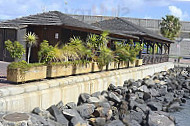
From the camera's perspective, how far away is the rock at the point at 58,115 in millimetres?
9223

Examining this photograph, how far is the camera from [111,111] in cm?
1146

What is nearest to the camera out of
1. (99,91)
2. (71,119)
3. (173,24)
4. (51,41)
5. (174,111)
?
(71,119)

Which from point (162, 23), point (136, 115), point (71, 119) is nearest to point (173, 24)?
point (162, 23)

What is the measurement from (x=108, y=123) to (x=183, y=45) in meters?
42.0

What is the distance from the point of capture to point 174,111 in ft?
48.9

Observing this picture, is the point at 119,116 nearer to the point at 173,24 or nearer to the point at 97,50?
the point at 97,50

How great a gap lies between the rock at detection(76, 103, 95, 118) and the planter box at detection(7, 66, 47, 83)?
5.97ft

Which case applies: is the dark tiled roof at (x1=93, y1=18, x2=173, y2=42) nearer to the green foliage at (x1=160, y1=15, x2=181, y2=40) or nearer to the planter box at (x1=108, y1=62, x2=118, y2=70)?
the planter box at (x1=108, y1=62, x2=118, y2=70)

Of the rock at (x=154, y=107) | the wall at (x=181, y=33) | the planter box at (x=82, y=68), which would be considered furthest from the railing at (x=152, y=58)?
the wall at (x=181, y=33)

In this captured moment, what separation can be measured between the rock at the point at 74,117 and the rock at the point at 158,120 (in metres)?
2.94

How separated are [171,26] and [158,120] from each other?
1487 inches

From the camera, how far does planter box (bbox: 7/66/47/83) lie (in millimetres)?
9292

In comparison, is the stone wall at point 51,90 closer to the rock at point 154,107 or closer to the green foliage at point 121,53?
the green foliage at point 121,53

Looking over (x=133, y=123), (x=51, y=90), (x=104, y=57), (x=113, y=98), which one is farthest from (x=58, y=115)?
(x=104, y=57)
